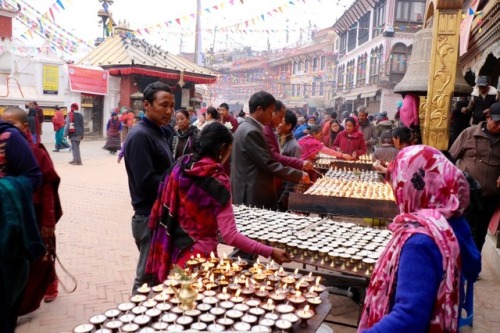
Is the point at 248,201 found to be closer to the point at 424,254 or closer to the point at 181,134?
the point at 181,134

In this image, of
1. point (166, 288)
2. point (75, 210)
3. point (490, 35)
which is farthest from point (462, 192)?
point (75, 210)

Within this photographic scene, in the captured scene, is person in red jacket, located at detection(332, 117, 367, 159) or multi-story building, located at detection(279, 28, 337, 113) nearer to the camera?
person in red jacket, located at detection(332, 117, 367, 159)

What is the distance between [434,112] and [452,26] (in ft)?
3.19

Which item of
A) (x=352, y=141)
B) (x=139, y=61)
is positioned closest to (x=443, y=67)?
(x=352, y=141)

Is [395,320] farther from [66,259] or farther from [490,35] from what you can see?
[490,35]

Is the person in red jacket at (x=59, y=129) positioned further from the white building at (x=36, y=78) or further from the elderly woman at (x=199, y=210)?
the elderly woman at (x=199, y=210)

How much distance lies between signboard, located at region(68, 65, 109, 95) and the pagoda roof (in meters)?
0.63

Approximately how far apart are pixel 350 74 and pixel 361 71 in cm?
291

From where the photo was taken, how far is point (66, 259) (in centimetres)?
502

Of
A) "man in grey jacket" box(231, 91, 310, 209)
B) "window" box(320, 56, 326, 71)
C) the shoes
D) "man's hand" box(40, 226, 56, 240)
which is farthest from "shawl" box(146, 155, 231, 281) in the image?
"window" box(320, 56, 326, 71)

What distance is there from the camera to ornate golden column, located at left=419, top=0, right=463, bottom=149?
182 inches

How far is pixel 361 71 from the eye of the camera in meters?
28.8

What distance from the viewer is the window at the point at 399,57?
23891mm

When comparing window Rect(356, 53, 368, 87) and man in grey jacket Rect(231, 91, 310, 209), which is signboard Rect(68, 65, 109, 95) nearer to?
window Rect(356, 53, 368, 87)
